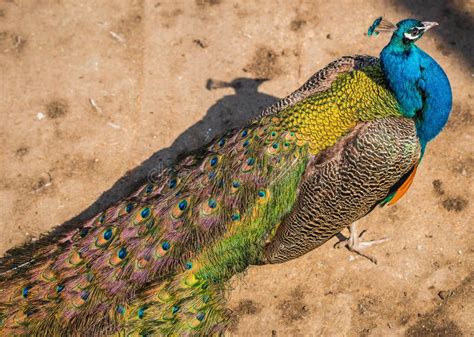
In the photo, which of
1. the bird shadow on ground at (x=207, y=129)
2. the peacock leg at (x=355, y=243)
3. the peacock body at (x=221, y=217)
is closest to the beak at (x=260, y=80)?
the bird shadow on ground at (x=207, y=129)

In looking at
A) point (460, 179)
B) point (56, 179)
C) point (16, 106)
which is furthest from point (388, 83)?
point (16, 106)

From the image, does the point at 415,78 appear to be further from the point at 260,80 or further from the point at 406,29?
the point at 260,80

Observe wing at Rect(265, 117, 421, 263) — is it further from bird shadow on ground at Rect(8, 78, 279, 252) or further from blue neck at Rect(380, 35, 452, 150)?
bird shadow on ground at Rect(8, 78, 279, 252)

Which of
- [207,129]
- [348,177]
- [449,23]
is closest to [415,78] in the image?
[348,177]

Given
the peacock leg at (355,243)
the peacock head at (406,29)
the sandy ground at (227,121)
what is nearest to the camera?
the peacock head at (406,29)

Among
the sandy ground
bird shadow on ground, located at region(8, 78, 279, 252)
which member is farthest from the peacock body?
bird shadow on ground, located at region(8, 78, 279, 252)

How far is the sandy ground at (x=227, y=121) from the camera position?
5.07 metres

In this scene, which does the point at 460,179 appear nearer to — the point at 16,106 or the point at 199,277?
the point at 199,277

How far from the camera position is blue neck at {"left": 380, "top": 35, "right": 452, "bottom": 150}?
169 inches

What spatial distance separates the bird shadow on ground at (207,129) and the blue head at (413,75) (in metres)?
1.85

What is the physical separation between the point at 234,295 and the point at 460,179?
243 cm

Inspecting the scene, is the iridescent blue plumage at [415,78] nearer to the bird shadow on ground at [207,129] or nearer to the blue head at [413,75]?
the blue head at [413,75]

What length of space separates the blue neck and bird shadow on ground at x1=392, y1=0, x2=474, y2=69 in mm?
2098

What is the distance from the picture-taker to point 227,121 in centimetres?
605
